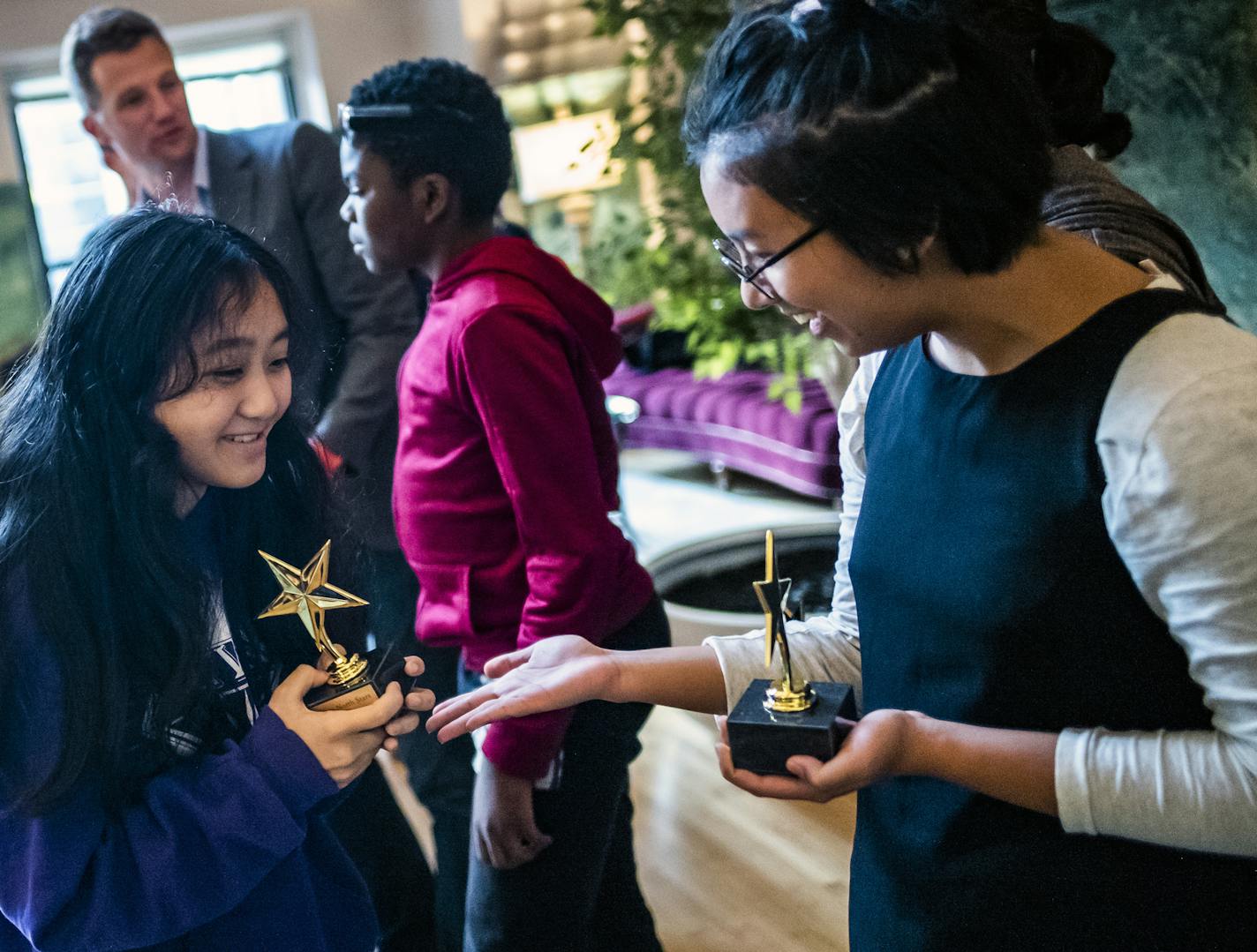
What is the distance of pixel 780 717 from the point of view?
88 cm

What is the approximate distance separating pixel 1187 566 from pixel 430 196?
3.61 ft

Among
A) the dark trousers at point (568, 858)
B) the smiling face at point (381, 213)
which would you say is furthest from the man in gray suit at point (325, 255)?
the dark trousers at point (568, 858)

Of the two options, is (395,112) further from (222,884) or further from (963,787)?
(963,787)

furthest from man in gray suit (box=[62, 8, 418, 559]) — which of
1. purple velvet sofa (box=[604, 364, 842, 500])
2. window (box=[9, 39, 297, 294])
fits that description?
window (box=[9, 39, 297, 294])

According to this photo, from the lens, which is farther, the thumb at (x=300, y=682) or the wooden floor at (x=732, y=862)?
the wooden floor at (x=732, y=862)

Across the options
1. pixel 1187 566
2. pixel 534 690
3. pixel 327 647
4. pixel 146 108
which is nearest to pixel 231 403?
pixel 327 647

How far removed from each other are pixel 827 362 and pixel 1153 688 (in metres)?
1.92

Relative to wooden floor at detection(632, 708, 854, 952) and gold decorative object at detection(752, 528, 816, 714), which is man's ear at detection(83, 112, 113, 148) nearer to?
wooden floor at detection(632, 708, 854, 952)

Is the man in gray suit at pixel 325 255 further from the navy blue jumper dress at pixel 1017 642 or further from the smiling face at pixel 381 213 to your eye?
the navy blue jumper dress at pixel 1017 642

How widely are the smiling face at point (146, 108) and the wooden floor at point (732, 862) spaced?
65.2 inches

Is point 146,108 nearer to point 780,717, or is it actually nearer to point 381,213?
point 381,213

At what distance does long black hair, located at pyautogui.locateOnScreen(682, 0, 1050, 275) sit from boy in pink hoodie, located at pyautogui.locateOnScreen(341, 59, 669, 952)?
0.58m

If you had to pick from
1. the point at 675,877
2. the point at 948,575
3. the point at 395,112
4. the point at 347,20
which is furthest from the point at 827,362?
the point at 347,20

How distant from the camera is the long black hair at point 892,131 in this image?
31.2 inches
